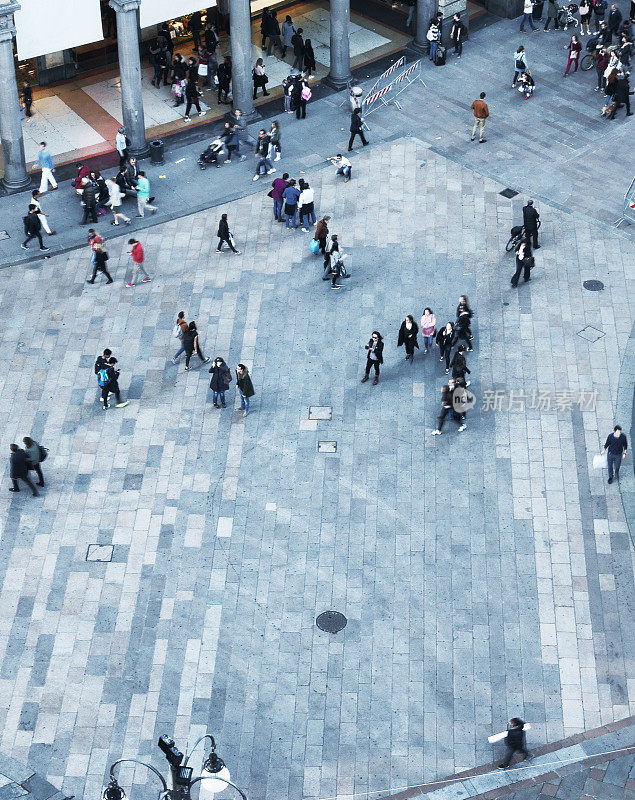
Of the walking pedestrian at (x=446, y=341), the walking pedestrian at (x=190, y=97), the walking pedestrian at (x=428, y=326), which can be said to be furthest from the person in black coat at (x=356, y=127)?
the walking pedestrian at (x=446, y=341)

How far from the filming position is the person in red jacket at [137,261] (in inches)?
1358

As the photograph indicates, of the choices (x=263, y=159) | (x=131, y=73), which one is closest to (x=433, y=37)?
(x=263, y=159)

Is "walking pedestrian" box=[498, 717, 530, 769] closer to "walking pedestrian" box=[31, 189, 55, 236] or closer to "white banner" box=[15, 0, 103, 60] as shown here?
"walking pedestrian" box=[31, 189, 55, 236]

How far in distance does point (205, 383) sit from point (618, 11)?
2329 centimetres

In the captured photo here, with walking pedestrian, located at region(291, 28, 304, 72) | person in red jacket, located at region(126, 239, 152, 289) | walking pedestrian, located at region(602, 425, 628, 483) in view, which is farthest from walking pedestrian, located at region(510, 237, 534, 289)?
walking pedestrian, located at region(291, 28, 304, 72)

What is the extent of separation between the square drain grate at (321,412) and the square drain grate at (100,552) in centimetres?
590

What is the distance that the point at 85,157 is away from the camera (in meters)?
41.1

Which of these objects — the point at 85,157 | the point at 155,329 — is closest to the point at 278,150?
the point at 85,157

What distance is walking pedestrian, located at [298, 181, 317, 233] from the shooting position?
120 feet

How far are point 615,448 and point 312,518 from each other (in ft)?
21.7

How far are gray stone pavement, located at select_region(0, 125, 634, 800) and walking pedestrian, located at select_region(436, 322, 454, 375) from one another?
2.15ft

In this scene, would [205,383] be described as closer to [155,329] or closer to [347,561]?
[155,329]

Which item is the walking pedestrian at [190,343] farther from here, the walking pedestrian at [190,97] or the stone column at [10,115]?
the walking pedestrian at [190,97]

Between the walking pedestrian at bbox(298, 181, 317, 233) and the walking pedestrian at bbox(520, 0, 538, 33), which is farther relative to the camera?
the walking pedestrian at bbox(520, 0, 538, 33)
